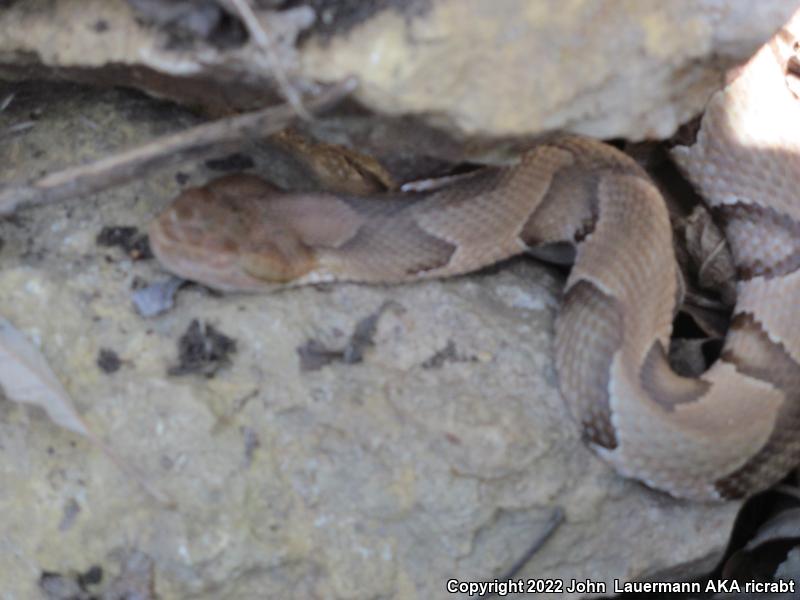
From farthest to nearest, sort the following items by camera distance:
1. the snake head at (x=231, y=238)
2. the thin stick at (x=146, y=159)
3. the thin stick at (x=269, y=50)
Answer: the snake head at (x=231, y=238), the thin stick at (x=146, y=159), the thin stick at (x=269, y=50)

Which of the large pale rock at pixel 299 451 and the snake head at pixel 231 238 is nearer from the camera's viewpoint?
the large pale rock at pixel 299 451

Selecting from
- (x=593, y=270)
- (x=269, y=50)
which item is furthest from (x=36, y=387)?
(x=593, y=270)

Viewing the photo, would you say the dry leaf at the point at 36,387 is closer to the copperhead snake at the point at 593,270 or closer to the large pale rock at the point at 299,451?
the large pale rock at the point at 299,451

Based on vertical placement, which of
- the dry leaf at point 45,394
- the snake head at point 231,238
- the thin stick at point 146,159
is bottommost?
the dry leaf at point 45,394

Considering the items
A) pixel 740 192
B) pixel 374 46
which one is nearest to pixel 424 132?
pixel 374 46

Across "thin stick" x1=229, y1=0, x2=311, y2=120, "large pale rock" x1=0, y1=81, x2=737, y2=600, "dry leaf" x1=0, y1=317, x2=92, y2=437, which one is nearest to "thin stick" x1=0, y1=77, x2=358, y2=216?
"thin stick" x1=229, y1=0, x2=311, y2=120

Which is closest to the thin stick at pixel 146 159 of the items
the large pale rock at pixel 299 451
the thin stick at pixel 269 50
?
the thin stick at pixel 269 50
